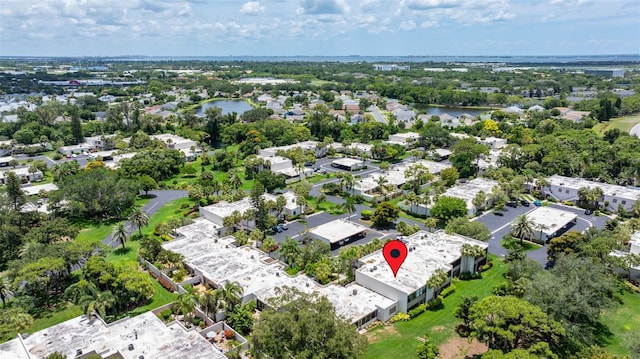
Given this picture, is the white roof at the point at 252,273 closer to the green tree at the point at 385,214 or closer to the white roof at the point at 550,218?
the green tree at the point at 385,214

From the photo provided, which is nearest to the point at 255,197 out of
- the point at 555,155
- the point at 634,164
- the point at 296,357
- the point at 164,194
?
the point at 164,194

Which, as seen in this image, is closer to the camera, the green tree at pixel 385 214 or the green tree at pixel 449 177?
the green tree at pixel 385 214

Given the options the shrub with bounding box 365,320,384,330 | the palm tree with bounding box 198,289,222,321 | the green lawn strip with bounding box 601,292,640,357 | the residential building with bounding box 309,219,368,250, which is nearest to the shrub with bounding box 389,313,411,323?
the shrub with bounding box 365,320,384,330

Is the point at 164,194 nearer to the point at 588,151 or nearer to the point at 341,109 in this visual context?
the point at 588,151

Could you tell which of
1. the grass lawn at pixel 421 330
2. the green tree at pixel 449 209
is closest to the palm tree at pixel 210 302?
the grass lawn at pixel 421 330

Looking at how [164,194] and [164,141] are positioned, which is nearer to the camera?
[164,194]

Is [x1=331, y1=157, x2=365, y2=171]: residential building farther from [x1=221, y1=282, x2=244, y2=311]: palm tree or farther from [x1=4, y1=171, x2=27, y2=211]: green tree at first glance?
[x1=4, y1=171, x2=27, y2=211]: green tree
